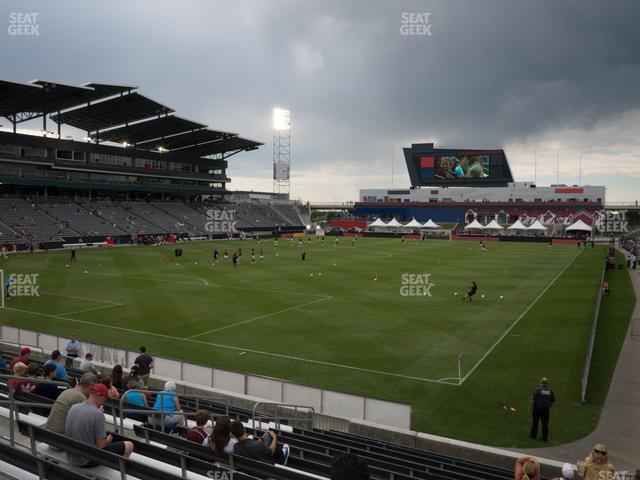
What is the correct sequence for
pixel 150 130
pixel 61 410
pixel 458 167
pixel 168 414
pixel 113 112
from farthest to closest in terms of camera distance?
pixel 458 167
pixel 150 130
pixel 113 112
pixel 168 414
pixel 61 410

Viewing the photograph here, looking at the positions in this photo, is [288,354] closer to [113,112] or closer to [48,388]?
[48,388]

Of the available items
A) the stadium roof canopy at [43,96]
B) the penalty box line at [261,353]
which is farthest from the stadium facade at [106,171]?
the penalty box line at [261,353]

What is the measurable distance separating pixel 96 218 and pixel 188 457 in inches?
3091

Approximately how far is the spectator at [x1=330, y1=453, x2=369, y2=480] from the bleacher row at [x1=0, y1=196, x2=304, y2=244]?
6635 cm

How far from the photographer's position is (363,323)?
25.3 metres

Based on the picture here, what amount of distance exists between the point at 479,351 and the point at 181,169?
297 feet

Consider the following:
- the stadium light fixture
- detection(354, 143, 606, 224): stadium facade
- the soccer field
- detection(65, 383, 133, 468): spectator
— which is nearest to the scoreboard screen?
detection(354, 143, 606, 224): stadium facade

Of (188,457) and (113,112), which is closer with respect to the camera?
(188,457)

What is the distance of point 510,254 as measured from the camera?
62875 mm

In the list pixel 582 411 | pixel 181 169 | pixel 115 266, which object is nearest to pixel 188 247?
pixel 115 266

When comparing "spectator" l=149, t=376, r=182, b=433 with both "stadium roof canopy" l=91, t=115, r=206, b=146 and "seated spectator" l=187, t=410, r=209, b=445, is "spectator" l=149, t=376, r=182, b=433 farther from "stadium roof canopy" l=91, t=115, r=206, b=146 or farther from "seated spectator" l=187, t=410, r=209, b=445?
"stadium roof canopy" l=91, t=115, r=206, b=146

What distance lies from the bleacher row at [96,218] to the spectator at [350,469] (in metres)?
66.4

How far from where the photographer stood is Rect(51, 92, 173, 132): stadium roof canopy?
238 feet

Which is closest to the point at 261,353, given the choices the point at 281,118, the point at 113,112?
the point at 113,112
